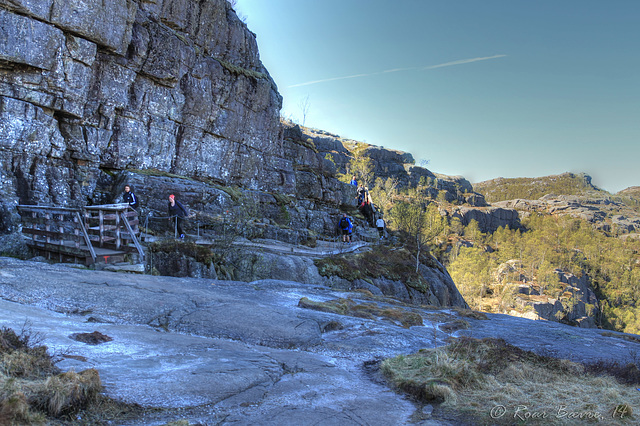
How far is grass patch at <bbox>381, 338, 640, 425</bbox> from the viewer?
5.05m

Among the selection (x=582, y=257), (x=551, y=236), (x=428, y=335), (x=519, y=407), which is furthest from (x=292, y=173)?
(x=551, y=236)

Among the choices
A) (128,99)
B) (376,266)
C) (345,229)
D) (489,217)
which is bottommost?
(376,266)

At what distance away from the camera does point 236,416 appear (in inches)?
188

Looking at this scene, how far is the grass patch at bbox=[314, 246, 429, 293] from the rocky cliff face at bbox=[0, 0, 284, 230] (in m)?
13.9

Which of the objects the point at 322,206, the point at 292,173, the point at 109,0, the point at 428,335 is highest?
the point at 109,0

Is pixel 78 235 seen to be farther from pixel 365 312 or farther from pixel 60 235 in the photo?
pixel 365 312

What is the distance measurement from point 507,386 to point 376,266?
20.1 meters

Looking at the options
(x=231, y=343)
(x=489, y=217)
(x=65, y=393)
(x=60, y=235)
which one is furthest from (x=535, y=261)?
(x=65, y=393)

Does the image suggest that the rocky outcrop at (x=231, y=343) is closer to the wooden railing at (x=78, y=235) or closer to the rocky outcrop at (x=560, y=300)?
the wooden railing at (x=78, y=235)

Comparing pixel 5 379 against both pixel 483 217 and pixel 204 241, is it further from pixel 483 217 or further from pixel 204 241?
pixel 483 217

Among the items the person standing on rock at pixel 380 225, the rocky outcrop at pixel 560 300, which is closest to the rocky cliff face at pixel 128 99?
the person standing on rock at pixel 380 225

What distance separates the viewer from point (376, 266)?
85.3ft

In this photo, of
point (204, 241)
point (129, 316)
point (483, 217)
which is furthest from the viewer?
point (483, 217)

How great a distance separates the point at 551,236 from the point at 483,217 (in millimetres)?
20954
